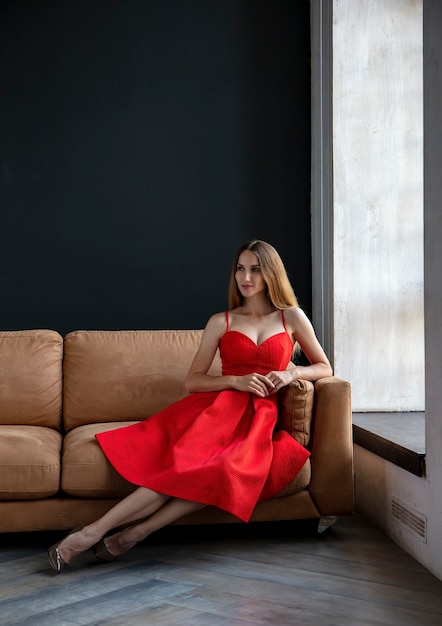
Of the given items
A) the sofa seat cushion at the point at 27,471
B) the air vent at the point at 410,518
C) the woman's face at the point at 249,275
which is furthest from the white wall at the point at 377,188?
the sofa seat cushion at the point at 27,471

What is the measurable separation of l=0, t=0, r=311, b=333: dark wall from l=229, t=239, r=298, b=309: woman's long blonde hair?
38.8 inches

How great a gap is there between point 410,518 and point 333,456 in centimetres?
39

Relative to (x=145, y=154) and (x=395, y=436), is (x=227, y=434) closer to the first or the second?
(x=395, y=436)

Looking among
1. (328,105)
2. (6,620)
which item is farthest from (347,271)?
(6,620)

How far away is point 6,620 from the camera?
2246mm

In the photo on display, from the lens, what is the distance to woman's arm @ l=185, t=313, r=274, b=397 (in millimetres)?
3133

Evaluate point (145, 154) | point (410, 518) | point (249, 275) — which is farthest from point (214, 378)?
point (145, 154)

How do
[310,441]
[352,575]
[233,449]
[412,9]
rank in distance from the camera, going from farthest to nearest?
[412,9]
[310,441]
[233,449]
[352,575]

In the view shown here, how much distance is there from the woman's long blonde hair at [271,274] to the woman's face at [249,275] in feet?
0.06

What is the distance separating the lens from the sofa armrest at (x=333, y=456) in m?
3.09

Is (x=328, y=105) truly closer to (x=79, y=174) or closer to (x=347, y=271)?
(x=347, y=271)

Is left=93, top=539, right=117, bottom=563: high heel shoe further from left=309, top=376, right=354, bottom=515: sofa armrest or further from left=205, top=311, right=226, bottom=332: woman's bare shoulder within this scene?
left=205, top=311, right=226, bottom=332: woman's bare shoulder

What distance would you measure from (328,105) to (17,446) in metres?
2.39

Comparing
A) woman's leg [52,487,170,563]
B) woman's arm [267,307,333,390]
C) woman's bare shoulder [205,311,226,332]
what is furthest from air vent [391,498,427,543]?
woman's bare shoulder [205,311,226,332]
